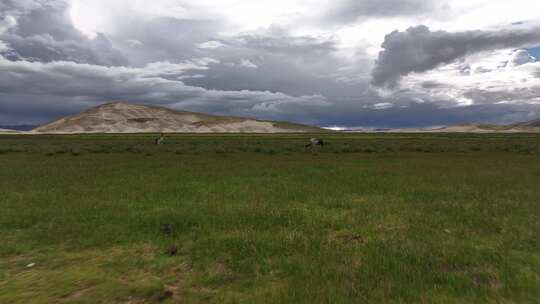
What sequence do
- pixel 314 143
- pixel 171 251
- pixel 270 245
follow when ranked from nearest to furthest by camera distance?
pixel 171 251, pixel 270 245, pixel 314 143

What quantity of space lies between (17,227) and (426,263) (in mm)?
11741

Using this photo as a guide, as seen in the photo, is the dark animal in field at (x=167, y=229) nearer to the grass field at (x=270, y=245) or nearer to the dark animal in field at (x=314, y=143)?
the grass field at (x=270, y=245)

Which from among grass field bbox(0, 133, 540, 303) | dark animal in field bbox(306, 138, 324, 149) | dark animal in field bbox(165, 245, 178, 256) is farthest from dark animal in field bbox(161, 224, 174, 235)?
dark animal in field bbox(306, 138, 324, 149)

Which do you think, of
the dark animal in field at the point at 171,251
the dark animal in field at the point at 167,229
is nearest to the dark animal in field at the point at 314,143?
the dark animal in field at the point at 167,229

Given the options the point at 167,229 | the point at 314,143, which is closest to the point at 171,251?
the point at 167,229

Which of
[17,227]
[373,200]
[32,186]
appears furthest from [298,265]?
[32,186]

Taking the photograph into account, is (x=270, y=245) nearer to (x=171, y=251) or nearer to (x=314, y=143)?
(x=171, y=251)

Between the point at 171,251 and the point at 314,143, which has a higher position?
the point at 314,143

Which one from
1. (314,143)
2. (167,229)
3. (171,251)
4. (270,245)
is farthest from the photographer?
(314,143)

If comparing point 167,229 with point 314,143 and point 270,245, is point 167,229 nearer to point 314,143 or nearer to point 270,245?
point 270,245

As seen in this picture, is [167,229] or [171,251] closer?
[171,251]

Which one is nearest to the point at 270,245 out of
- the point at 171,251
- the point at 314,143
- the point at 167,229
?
the point at 171,251

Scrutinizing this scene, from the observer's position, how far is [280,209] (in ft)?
40.3

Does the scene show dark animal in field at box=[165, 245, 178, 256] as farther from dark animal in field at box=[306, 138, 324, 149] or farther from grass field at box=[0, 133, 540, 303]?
dark animal in field at box=[306, 138, 324, 149]
